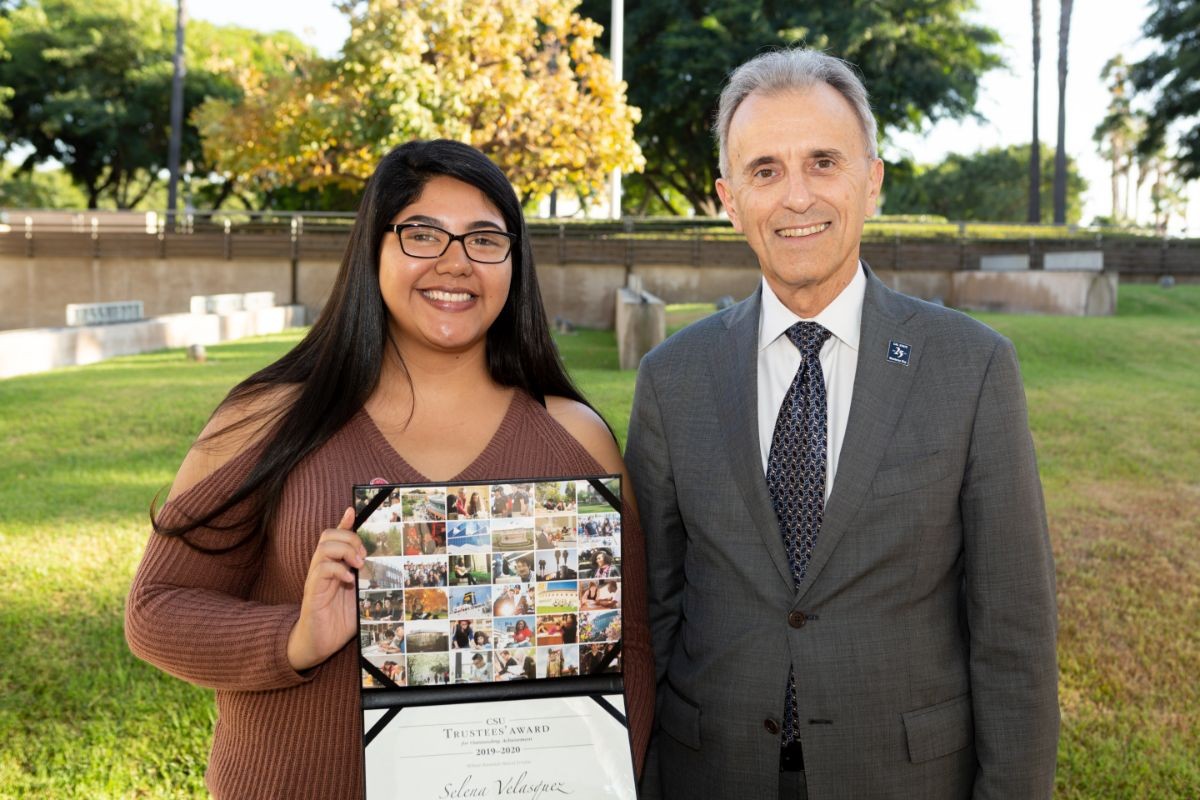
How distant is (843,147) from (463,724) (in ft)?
4.84

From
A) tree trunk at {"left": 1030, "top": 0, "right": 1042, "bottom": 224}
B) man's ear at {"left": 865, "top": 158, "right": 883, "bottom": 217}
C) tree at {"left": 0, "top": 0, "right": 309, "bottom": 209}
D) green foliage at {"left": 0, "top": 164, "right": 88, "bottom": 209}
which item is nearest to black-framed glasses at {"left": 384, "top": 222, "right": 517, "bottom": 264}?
man's ear at {"left": 865, "top": 158, "right": 883, "bottom": 217}

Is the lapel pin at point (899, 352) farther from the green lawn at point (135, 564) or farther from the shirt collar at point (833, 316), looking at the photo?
the green lawn at point (135, 564)

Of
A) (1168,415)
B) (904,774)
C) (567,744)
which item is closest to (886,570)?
(904,774)

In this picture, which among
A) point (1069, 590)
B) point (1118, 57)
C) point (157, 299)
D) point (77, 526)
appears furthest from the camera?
point (1118, 57)

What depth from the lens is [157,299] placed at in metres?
28.8

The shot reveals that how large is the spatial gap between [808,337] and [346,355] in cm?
104

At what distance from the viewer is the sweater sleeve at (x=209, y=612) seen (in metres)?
2.16

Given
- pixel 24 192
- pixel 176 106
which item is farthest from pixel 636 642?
pixel 24 192

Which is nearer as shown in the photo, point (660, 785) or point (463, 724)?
point (463, 724)

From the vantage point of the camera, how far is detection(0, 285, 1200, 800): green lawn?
173 inches

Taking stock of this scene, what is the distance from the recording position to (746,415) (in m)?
2.46

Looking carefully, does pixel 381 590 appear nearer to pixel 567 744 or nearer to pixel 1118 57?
pixel 567 744

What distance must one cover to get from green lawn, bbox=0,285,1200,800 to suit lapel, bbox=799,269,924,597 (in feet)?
8.28

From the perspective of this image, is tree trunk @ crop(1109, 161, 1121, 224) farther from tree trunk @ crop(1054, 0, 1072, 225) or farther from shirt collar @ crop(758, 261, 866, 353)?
shirt collar @ crop(758, 261, 866, 353)
